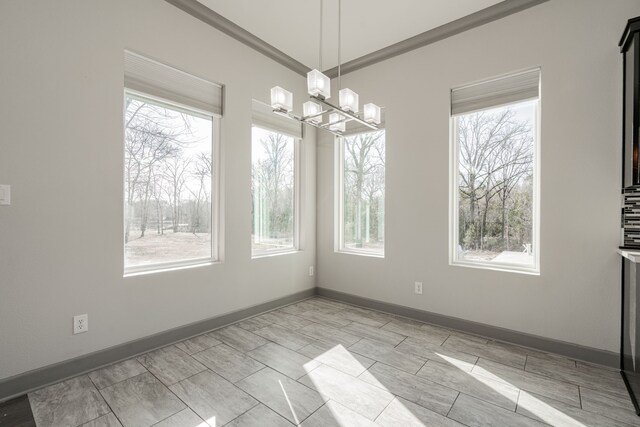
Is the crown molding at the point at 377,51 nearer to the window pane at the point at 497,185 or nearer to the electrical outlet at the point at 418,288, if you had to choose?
the window pane at the point at 497,185

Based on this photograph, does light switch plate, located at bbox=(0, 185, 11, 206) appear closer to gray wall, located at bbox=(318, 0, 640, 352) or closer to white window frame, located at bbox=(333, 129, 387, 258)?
white window frame, located at bbox=(333, 129, 387, 258)

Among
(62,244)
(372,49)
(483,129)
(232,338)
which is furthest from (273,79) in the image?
(232,338)

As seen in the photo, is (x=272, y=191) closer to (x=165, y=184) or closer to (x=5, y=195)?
(x=165, y=184)

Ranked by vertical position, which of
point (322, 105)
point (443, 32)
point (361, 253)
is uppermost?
point (443, 32)

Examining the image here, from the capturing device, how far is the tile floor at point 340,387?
5.62 feet

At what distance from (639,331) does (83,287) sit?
12.6 feet

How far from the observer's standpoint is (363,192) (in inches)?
151

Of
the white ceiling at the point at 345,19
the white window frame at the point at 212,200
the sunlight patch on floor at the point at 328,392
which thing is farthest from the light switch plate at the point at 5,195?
the sunlight patch on floor at the point at 328,392

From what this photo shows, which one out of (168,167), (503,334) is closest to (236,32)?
(168,167)

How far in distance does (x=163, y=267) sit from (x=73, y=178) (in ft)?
3.21

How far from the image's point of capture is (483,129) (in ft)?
9.80

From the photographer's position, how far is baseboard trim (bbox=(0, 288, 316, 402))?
188cm

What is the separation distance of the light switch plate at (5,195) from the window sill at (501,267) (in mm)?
3509

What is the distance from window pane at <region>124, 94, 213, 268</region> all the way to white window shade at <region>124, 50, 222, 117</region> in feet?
0.35
